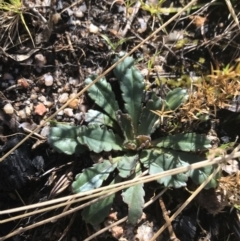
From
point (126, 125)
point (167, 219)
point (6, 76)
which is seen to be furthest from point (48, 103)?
point (167, 219)

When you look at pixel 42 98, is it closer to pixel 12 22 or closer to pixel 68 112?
pixel 68 112

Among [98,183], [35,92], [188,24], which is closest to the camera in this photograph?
[98,183]

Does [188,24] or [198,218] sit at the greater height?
[188,24]

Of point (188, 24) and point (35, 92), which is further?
point (188, 24)

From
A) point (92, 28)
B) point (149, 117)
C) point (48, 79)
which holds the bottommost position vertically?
point (149, 117)

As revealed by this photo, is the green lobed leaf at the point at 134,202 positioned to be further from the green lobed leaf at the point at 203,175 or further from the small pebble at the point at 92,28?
the small pebble at the point at 92,28

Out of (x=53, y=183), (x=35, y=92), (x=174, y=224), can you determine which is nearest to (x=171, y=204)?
(x=174, y=224)

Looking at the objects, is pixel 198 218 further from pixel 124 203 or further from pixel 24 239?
pixel 24 239
